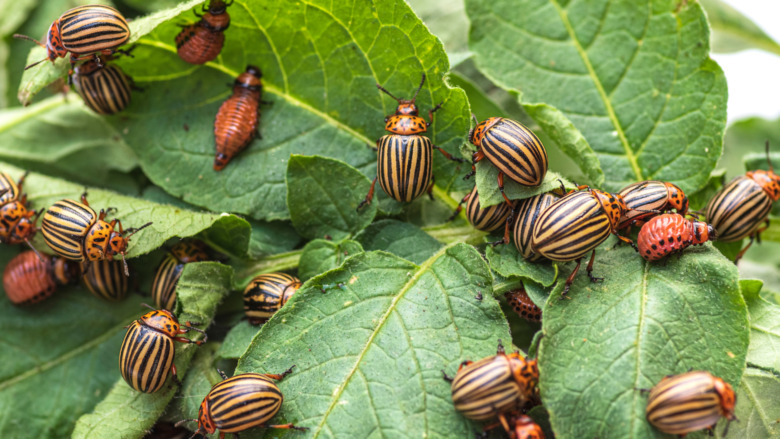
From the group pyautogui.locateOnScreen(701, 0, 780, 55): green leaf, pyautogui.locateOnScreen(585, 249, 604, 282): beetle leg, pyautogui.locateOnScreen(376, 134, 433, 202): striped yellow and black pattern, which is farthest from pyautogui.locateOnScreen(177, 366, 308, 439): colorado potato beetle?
pyautogui.locateOnScreen(701, 0, 780, 55): green leaf

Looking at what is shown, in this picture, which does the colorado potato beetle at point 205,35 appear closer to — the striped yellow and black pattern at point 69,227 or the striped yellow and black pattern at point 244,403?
the striped yellow and black pattern at point 69,227

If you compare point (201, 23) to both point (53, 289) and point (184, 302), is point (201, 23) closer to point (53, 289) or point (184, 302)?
point (184, 302)

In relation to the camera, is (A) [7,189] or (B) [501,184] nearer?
(B) [501,184]

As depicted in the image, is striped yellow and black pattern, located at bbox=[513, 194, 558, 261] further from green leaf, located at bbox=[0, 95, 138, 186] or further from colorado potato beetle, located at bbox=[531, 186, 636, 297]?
green leaf, located at bbox=[0, 95, 138, 186]

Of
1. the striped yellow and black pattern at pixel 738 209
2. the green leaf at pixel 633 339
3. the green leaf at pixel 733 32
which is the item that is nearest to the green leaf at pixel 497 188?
the green leaf at pixel 633 339

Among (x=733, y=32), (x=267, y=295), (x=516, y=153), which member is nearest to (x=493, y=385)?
(x=516, y=153)

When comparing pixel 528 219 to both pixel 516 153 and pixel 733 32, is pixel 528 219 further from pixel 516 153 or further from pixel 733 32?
pixel 733 32

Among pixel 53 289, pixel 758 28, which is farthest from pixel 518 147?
pixel 758 28
